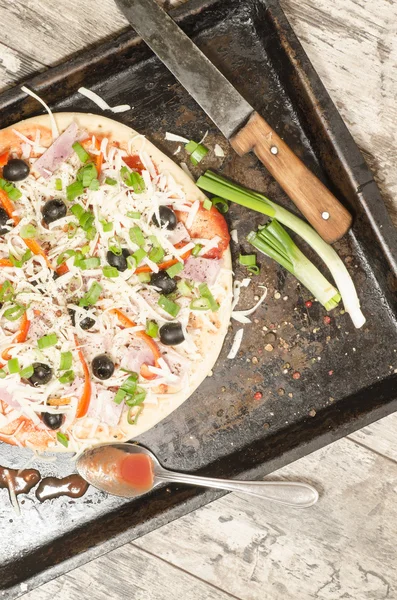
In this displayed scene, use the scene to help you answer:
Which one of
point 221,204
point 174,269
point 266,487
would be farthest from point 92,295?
point 266,487

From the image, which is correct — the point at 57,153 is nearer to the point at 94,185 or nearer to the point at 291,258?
the point at 94,185

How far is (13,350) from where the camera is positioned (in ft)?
8.93

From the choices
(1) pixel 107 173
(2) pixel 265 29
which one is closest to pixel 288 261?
(1) pixel 107 173

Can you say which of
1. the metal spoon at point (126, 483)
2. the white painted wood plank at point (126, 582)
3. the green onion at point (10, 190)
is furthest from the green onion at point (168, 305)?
the white painted wood plank at point (126, 582)

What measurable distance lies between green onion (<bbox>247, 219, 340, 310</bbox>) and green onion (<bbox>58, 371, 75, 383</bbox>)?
112cm

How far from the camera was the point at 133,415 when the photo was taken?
286cm

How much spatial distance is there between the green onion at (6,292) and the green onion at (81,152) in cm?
70

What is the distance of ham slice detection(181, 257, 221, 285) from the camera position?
2787 mm

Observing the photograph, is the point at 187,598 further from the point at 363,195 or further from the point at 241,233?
the point at 363,195

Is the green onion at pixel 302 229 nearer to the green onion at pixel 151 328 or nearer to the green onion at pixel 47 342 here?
the green onion at pixel 151 328

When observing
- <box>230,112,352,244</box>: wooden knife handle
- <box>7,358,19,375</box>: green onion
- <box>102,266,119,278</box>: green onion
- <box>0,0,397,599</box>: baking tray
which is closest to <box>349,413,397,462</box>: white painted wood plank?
<box>0,0,397,599</box>: baking tray

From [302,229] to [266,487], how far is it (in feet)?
4.41

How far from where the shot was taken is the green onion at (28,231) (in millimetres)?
2686

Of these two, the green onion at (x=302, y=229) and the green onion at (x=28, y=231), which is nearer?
the green onion at (x=28, y=231)
